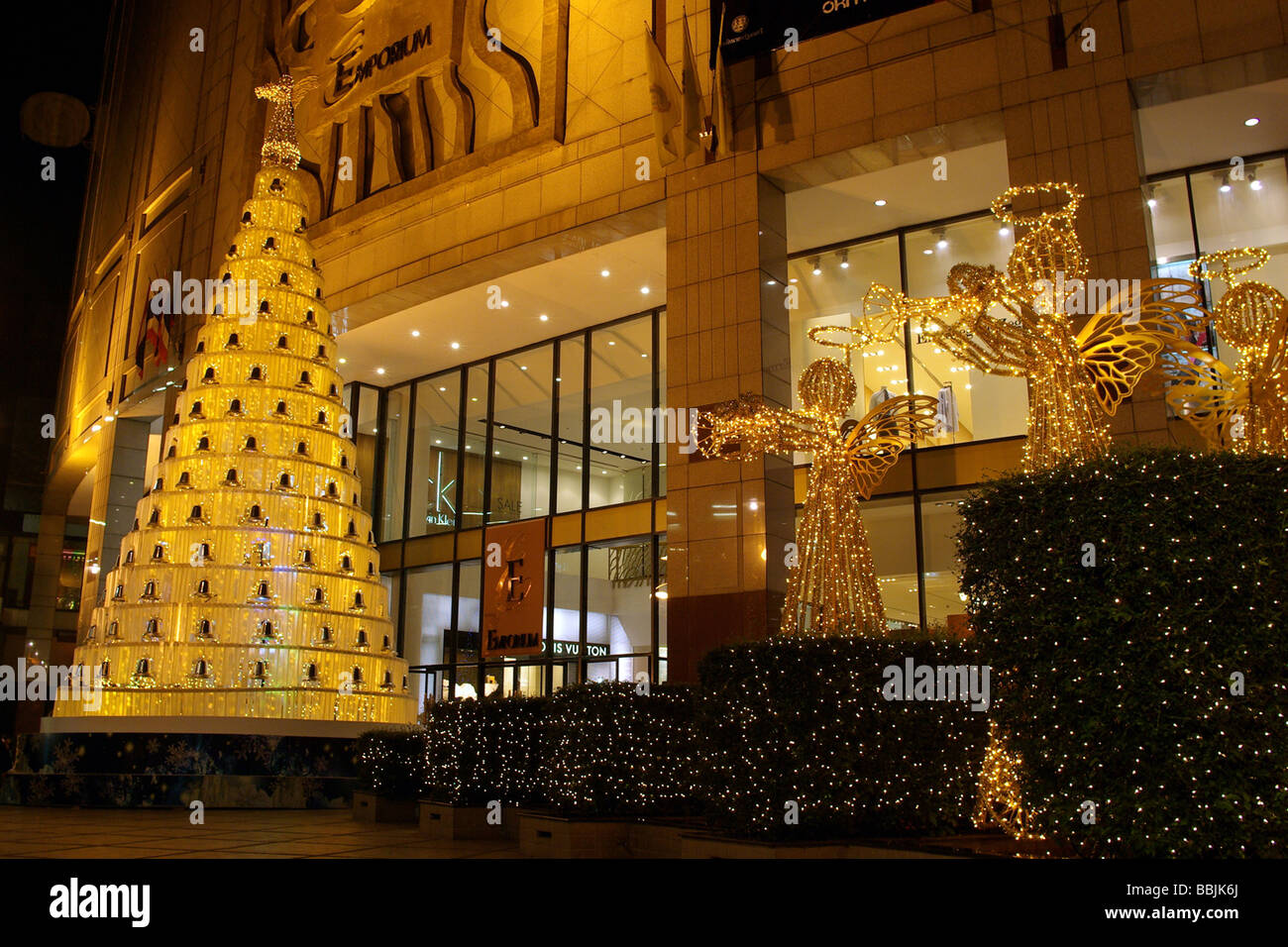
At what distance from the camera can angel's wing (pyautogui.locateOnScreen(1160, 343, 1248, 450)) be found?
9.42 metres

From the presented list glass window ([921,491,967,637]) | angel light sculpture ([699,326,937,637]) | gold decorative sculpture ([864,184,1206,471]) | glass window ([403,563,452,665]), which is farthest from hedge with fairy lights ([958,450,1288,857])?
glass window ([403,563,452,665])

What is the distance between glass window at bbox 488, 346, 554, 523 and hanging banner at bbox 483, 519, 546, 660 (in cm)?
77

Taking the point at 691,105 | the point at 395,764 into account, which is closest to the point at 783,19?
the point at 691,105

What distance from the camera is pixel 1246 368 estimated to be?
9195 mm

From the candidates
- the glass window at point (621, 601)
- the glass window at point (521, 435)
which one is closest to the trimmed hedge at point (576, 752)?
the glass window at point (621, 601)

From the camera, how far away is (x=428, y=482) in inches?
1099

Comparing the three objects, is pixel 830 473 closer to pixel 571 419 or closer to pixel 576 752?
pixel 576 752

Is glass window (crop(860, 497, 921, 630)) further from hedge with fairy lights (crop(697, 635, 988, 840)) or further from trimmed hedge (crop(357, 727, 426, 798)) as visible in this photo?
hedge with fairy lights (crop(697, 635, 988, 840))

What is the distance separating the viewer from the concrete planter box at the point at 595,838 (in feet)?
31.8

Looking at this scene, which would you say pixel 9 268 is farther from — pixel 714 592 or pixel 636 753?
pixel 636 753

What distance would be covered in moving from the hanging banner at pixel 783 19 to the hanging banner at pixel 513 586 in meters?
11.7

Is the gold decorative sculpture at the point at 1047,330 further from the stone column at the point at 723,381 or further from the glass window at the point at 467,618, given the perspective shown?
the glass window at the point at 467,618

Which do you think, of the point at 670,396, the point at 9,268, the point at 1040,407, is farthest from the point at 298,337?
the point at 9,268
